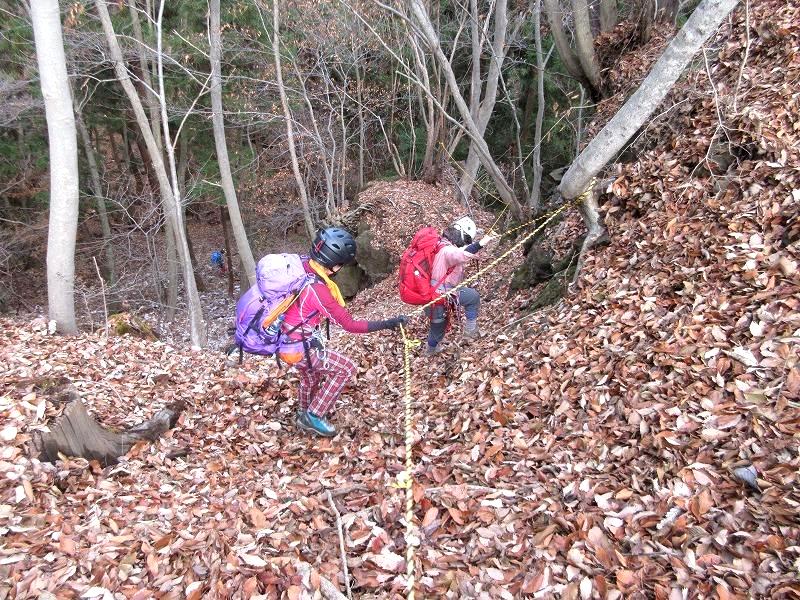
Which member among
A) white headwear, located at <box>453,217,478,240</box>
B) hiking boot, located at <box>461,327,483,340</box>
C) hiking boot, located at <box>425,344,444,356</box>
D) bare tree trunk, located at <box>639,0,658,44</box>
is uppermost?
bare tree trunk, located at <box>639,0,658,44</box>

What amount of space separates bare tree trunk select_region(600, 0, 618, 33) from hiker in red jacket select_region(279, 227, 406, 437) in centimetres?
638

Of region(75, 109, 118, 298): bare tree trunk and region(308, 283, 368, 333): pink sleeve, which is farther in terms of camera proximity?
region(75, 109, 118, 298): bare tree trunk

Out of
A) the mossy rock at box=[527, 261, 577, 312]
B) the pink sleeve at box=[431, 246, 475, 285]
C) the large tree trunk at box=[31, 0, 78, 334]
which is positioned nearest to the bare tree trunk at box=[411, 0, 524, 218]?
the pink sleeve at box=[431, 246, 475, 285]

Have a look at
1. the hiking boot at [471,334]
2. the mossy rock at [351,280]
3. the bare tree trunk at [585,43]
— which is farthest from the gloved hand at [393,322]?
the mossy rock at [351,280]

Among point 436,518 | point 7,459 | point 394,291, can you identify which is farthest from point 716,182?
point 394,291

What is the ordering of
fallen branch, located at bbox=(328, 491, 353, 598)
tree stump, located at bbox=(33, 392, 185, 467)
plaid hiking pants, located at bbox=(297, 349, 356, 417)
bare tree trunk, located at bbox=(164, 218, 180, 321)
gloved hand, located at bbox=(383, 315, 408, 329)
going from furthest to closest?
bare tree trunk, located at bbox=(164, 218, 180, 321), plaid hiking pants, located at bbox=(297, 349, 356, 417), gloved hand, located at bbox=(383, 315, 408, 329), tree stump, located at bbox=(33, 392, 185, 467), fallen branch, located at bbox=(328, 491, 353, 598)

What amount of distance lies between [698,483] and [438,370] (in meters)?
3.45

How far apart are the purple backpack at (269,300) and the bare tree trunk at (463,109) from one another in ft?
11.6

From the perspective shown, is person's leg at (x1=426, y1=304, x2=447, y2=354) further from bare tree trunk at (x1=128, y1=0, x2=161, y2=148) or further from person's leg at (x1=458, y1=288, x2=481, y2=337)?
bare tree trunk at (x1=128, y1=0, x2=161, y2=148)

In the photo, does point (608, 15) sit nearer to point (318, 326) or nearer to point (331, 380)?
point (318, 326)

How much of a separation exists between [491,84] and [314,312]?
1011 cm

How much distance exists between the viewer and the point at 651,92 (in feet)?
14.2

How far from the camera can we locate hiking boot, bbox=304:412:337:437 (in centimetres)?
482

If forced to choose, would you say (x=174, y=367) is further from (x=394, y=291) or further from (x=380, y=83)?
(x=380, y=83)
